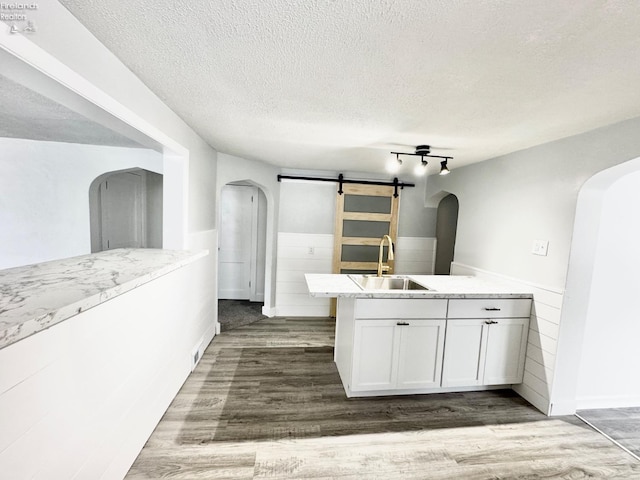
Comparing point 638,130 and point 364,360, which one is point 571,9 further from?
point 364,360

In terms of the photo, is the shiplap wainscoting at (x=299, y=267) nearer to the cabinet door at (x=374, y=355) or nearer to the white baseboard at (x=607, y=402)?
the cabinet door at (x=374, y=355)

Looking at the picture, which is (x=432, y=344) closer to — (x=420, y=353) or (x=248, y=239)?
(x=420, y=353)

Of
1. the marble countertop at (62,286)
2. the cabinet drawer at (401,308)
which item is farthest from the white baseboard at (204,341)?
the cabinet drawer at (401,308)

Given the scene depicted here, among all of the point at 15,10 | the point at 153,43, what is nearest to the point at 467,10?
the point at 153,43

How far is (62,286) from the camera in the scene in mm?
1059

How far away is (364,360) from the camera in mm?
2256

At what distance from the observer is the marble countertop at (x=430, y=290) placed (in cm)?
217

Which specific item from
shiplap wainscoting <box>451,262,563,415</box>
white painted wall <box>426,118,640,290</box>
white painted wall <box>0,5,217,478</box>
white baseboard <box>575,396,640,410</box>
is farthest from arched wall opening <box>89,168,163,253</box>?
white baseboard <box>575,396,640,410</box>

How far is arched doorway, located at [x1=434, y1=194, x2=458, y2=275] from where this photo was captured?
4.18 meters

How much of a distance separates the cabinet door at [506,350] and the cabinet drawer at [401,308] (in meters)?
0.55

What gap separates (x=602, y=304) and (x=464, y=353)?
120 cm

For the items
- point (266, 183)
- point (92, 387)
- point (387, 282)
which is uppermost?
point (266, 183)

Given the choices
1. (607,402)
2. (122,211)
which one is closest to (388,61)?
(607,402)

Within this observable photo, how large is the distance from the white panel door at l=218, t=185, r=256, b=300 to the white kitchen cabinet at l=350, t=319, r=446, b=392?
301 centimetres
